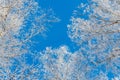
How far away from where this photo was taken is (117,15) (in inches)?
408

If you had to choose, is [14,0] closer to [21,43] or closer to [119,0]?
[21,43]

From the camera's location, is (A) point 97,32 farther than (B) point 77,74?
No

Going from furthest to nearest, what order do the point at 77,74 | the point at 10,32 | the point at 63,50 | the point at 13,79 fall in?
1. the point at 63,50
2. the point at 77,74
3. the point at 10,32
4. the point at 13,79

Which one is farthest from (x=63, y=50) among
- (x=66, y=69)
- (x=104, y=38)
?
(x=104, y=38)

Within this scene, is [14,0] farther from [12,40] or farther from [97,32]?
[97,32]

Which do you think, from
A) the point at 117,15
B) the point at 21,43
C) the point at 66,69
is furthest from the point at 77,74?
the point at 117,15

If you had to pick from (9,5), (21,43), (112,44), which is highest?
(9,5)

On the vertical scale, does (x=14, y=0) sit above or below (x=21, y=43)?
above

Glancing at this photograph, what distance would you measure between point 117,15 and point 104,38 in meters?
0.67

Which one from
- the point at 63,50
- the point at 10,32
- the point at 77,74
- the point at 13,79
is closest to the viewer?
the point at 13,79

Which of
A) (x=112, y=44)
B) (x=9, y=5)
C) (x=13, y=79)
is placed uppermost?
(x=9, y=5)

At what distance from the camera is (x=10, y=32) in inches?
450

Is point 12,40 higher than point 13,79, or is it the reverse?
point 12,40

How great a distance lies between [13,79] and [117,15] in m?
3.06
